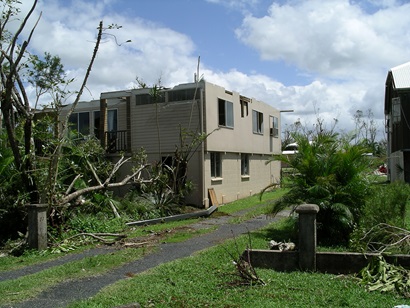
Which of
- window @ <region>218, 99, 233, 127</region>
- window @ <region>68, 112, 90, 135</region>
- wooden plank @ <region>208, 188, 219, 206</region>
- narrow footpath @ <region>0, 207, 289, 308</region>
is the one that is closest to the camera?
narrow footpath @ <region>0, 207, 289, 308</region>

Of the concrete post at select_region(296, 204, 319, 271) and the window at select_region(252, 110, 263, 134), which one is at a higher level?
the window at select_region(252, 110, 263, 134)

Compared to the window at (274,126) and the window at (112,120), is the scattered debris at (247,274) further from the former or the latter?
the window at (274,126)

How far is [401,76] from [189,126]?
10762 millimetres

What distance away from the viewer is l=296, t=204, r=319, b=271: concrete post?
7.82m

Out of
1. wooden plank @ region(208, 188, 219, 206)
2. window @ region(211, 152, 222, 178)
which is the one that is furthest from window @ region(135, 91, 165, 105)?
wooden plank @ region(208, 188, 219, 206)

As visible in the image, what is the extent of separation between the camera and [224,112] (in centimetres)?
2091

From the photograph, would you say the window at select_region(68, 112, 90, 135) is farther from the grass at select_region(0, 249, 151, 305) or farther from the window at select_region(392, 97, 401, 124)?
the window at select_region(392, 97, 401, 124)

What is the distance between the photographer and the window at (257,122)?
25.4 metres

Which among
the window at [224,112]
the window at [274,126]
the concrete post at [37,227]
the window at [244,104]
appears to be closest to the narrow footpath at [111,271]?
the concrete post at [37,227]

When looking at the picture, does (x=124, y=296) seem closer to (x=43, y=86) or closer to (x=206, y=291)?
(x=206, y=291)

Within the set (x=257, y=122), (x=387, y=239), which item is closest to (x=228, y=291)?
(x=387, y=239)

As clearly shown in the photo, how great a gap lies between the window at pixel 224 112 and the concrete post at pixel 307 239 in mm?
13024

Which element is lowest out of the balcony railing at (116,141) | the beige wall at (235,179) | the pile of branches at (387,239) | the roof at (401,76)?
the pile of branches at (387,239)

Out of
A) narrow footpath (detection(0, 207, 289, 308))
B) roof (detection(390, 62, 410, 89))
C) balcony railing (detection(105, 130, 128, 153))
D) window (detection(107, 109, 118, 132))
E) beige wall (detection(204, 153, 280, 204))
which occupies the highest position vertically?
roof (detection(390, 62, 410, 89))
